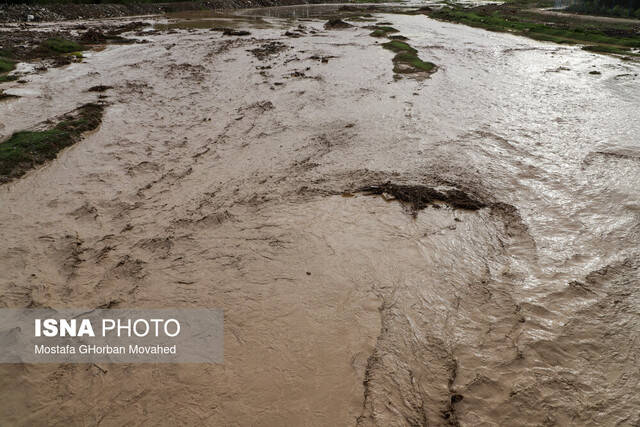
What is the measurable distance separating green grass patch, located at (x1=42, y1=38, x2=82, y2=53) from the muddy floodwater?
7054 millimetres

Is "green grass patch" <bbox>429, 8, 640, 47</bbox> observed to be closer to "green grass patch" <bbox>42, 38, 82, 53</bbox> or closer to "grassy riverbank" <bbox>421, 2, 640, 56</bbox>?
"grassy riverbank" <bbox>421, 2, 640, 56</bbox>

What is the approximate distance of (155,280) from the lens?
16.8 ft

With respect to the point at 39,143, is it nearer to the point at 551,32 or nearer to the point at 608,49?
the point at 608,49

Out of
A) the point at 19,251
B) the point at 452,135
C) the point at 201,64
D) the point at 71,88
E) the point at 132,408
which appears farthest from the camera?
the point at 201,64

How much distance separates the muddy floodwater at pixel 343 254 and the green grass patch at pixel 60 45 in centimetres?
705

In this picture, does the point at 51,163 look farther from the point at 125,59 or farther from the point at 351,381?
the point at 125,59

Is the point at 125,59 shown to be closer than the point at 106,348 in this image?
No

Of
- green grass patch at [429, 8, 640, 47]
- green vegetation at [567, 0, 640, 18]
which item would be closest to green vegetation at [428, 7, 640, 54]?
green grass patch at [429, 8, 640, 47]

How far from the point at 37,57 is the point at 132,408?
20029 mm

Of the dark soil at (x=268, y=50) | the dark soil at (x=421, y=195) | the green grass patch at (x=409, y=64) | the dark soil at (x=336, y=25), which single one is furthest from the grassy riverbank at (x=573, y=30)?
the dark soil at (x=421, y=195)

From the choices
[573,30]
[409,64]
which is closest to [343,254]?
[409,64]

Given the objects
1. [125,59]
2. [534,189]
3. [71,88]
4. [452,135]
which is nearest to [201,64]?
[125,59]

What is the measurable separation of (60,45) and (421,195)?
20.9 meters

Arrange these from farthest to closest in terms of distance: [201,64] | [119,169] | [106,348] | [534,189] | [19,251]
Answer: [201,64] → [119,169] → [534,189] → [19,251] → [106,348]
